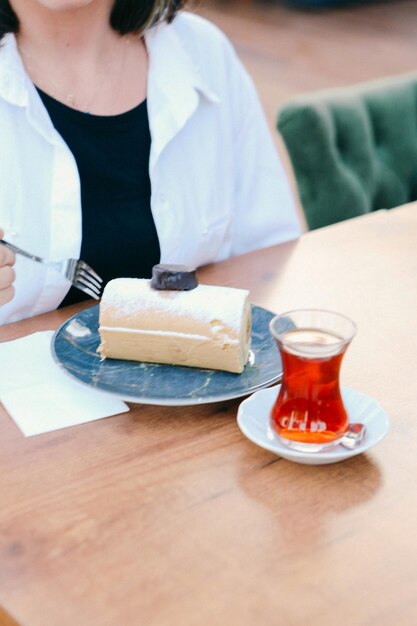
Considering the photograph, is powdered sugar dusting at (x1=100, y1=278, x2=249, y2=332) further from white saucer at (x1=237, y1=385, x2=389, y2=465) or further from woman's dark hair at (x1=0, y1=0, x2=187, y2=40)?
woman's dark hair at (x1=0, y1=0, x2=187, y2=40)

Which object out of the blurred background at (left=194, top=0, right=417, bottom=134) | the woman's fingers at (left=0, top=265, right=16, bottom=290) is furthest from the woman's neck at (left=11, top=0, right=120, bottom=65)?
the blurred background at (left=194, top=0, right=417, bottom=134)

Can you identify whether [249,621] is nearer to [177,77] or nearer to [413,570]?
[413,570]

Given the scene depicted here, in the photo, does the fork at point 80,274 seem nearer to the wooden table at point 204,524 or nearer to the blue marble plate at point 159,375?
the blue marble plate at point 159,375

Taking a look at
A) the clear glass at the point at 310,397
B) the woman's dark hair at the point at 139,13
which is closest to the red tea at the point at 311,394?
the clear glass at the point at 310,397

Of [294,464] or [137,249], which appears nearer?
[294,464]

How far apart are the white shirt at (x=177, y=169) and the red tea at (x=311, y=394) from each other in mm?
617

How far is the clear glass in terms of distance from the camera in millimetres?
948

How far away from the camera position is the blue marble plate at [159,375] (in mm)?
1042

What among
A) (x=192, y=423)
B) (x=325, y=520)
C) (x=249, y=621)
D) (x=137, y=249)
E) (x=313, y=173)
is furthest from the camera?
(x=313, y=173)

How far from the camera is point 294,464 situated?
970 mm

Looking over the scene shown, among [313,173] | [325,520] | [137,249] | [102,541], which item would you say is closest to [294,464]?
[325,520]

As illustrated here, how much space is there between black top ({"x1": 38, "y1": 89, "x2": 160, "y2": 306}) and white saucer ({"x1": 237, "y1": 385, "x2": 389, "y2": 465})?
585 mm

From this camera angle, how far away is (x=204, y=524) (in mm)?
881

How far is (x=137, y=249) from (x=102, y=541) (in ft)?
Result: 2.62
